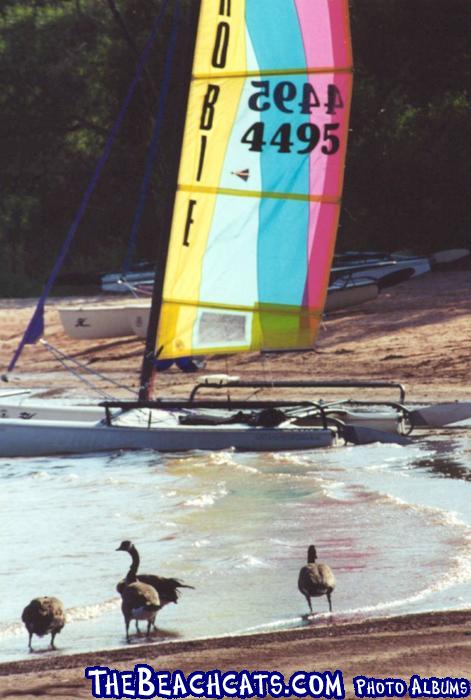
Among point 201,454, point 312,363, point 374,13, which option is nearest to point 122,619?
point 201,454

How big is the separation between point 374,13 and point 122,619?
88.2 feet

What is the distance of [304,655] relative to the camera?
8.66 m

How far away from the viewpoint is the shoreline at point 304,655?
8203 mm

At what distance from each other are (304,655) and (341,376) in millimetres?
16490

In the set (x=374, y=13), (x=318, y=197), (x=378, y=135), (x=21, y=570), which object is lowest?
(x=21, y=570)

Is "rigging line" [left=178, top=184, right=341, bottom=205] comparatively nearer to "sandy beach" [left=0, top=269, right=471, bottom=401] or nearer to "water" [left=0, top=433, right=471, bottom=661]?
"water" [left=0, top=433, right=471, bottom=661]

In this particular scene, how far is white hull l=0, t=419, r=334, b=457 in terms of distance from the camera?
1873cm

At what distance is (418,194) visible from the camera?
3431 centimetres

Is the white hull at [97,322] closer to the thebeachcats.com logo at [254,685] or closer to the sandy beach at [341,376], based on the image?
the sandy beach at [341,376]

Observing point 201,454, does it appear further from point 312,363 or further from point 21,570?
point 312,363

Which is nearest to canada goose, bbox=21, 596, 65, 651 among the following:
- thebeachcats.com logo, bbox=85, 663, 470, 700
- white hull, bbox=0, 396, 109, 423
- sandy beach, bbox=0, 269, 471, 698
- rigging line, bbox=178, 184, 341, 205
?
sandy beach, bbox=0, 269, 471, 698

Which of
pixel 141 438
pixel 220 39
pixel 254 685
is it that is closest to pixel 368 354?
pixel 141 438

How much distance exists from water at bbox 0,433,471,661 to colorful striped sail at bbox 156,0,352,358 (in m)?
2.05

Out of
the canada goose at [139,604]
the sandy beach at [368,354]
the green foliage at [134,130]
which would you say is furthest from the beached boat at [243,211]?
the green foliage at [134,130]
